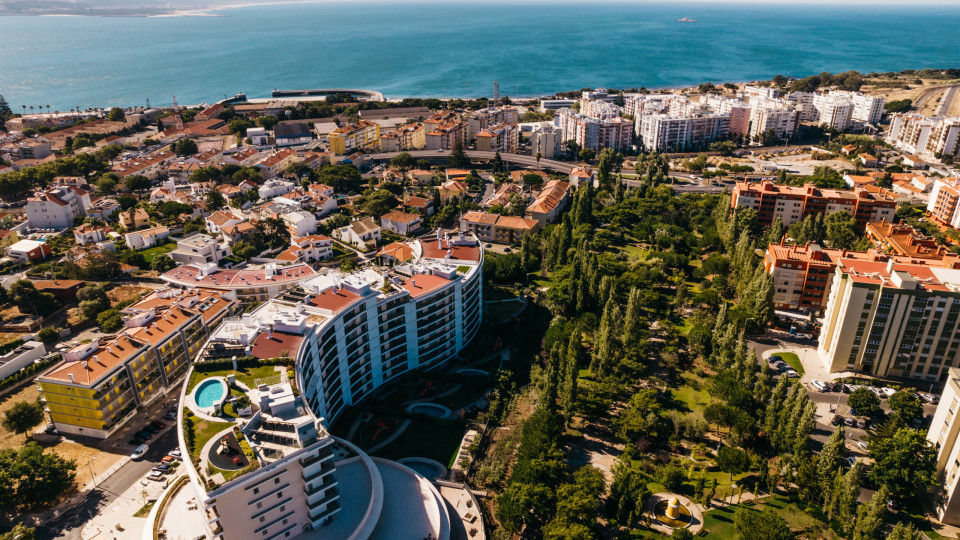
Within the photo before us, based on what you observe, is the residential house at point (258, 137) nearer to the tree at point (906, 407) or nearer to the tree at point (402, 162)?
the tree at point (402, 162)

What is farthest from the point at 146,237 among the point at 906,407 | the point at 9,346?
the point at 906,407

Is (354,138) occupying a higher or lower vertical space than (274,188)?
higher

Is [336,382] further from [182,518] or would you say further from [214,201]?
[214,201]

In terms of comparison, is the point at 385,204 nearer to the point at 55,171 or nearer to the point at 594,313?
the point at 594,313

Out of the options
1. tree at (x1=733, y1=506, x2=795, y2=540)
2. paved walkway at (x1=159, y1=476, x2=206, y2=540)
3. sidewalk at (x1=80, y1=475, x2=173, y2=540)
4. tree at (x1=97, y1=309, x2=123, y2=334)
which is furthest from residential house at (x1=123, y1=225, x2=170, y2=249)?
tree at (x1=733, y1=506, x2=795, y2=540)

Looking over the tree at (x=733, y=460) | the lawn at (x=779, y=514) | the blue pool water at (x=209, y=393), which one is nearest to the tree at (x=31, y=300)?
the blue pool water at (x=209, y=393)

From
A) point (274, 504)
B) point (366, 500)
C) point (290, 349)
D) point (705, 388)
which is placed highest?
point (290, 349)

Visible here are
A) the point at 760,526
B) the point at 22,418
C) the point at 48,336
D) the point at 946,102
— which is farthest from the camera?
the point at 946,102

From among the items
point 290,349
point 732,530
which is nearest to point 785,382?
point 732,530
